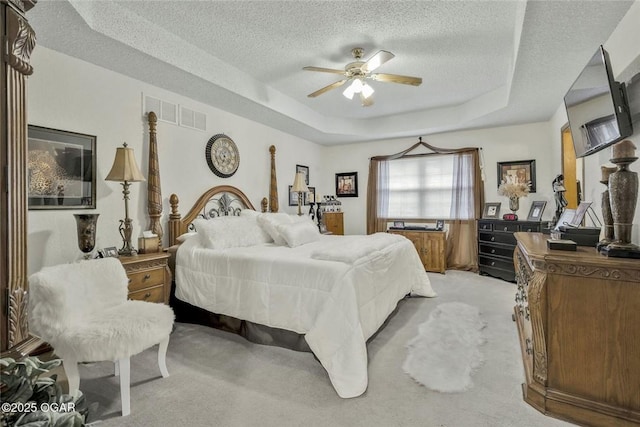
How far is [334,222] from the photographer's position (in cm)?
591

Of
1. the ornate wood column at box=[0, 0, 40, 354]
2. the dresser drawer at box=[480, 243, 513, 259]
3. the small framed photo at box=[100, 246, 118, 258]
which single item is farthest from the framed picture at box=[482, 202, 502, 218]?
the ornate wood column at box=[0, 0, 40, 354]

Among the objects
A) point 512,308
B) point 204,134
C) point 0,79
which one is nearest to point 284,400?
point 0,79

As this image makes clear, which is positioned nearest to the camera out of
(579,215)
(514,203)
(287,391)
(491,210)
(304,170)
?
(287,391)

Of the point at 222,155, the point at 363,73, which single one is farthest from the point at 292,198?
the point at 363,73

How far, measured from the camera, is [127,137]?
305cm

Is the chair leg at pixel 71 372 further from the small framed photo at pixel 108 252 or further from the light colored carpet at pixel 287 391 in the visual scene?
the small framed photo at pixel 108 252

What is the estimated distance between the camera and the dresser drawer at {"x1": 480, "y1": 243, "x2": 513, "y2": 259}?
4.50 m

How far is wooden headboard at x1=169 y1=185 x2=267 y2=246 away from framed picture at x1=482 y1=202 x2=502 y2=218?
3.62 metres

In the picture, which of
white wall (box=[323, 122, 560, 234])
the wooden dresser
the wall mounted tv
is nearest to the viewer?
the wooden dresser

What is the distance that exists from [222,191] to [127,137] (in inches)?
49.2

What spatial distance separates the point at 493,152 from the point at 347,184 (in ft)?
8.81

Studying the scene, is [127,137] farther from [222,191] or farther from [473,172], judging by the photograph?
[473,172]

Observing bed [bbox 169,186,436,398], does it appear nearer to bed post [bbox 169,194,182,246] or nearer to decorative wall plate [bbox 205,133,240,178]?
bed post [bbox 169,194,182,246]

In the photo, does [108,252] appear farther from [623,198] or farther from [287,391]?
[623,198]
